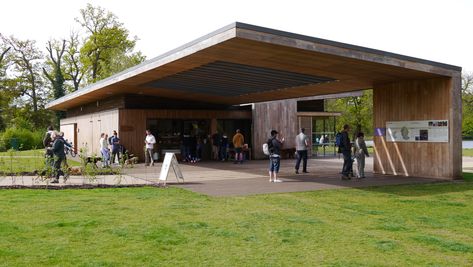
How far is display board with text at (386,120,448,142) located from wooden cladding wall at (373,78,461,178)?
123 mm

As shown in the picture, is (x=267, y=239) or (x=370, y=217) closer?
(x=267, y=239)

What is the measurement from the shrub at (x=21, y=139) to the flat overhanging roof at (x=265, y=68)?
62.9ft

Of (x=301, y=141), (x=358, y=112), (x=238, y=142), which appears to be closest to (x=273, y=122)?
(x=238, y=142)

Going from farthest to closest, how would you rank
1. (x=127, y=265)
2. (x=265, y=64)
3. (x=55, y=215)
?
(x=265, y=64) → (x=55, y=215) → (x=127, y=265)

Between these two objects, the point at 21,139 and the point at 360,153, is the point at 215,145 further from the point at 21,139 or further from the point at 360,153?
the point at 21,139

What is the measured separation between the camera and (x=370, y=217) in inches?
324

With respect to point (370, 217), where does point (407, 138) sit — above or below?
above

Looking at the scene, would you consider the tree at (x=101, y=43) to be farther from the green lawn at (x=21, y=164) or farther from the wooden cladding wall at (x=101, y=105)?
the green lawn at (x=21, y=164)

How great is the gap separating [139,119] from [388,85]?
37.4ft

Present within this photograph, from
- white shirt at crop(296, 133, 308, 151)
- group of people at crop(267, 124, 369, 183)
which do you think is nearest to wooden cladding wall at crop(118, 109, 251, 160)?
white shirt at crop(296, 133, 308, 151)

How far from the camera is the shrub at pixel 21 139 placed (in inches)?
1452

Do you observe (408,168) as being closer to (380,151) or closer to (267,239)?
(380,151)

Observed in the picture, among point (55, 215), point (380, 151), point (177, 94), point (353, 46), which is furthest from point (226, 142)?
point (55, 215)

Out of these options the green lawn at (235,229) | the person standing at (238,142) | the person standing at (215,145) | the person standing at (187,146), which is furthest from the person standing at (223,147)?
the green lawn at (235,229)
